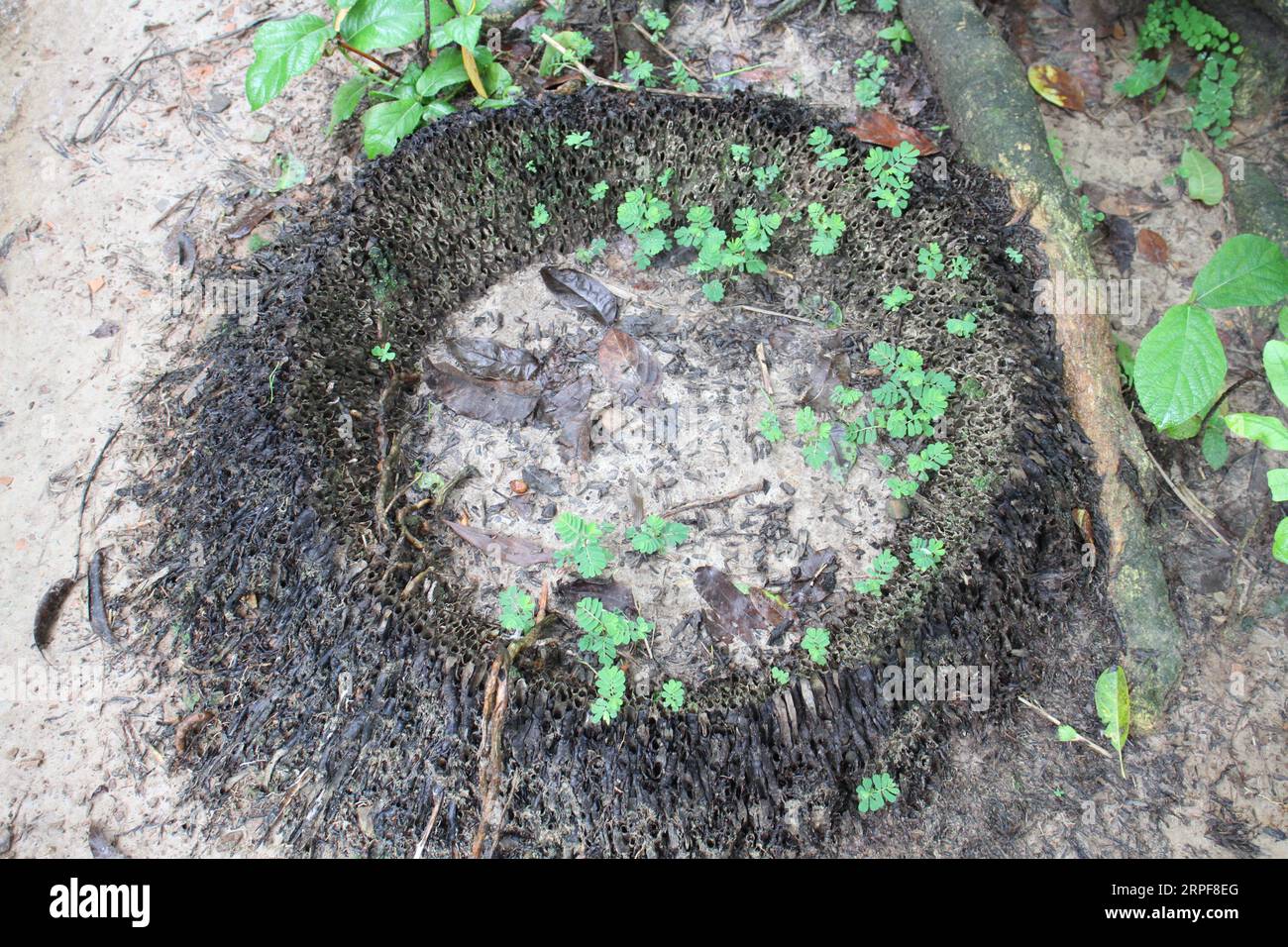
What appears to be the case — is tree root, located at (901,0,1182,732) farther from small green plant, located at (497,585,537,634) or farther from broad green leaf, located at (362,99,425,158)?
broad green leaf, located at (362,99,425,158)

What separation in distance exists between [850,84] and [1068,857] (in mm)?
3279

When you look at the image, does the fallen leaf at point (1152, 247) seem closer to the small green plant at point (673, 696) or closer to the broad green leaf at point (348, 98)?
the small green plant at point (673, 696)

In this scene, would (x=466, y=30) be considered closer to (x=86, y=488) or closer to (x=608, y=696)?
(x=86, y=488)

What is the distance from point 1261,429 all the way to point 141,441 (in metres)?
3.94

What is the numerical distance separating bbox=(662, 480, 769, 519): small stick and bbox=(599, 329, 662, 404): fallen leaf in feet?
1.63

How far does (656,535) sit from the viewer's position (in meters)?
3.14

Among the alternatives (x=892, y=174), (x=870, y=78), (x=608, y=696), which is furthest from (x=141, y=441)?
(x=870, y=78)

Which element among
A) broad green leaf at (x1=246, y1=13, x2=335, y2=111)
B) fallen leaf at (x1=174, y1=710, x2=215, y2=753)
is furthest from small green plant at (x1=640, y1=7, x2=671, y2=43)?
fallen leaf at (x1=174, y1=710, x2=215, y2=753)

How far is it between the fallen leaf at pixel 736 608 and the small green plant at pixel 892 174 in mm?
1626

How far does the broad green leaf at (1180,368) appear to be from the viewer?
265 cm

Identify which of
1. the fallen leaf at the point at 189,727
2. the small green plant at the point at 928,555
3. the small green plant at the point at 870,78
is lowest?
the fallen leaf at the point at 189,727

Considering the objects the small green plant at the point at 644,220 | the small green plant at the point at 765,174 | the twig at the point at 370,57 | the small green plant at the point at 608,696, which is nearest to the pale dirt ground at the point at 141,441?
the twig at the point at 370,57

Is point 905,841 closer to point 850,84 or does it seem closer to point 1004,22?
point 850,84

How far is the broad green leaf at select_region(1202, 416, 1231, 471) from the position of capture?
3305mm
